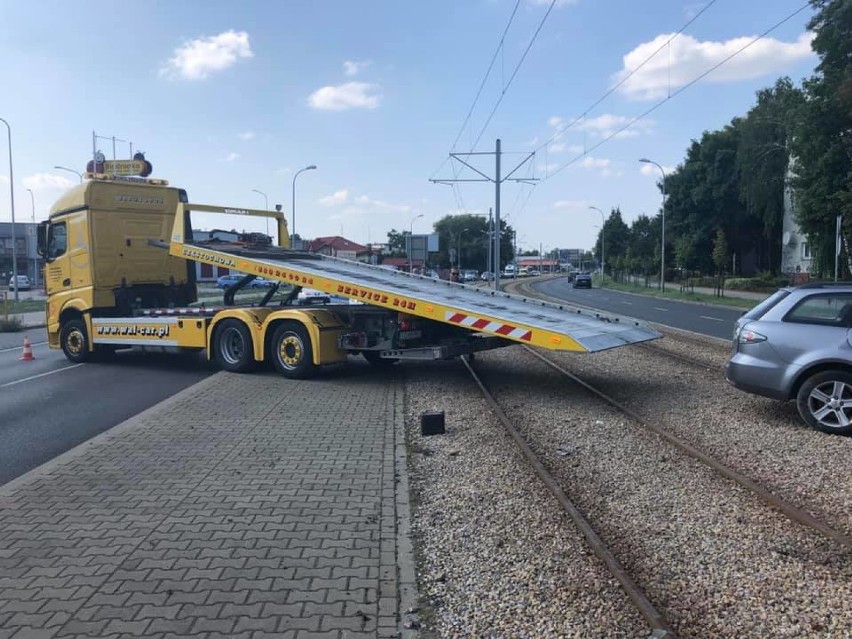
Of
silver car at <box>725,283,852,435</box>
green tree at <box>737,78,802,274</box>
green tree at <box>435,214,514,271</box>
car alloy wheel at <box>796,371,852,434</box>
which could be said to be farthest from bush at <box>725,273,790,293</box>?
green tree at <box>435,214,514,271</box>

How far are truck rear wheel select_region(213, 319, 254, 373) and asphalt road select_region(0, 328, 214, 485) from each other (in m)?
0.60

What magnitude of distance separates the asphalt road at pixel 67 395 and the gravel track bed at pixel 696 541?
522 centimetres

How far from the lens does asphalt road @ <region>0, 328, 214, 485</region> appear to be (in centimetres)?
816

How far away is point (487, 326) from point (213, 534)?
581cm

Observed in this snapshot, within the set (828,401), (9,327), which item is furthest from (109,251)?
(9,327)

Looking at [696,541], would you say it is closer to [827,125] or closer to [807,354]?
[807,354]

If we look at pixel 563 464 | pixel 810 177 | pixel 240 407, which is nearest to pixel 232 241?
pixel 240 407

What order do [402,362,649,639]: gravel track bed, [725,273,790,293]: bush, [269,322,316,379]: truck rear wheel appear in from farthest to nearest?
1. [725,273,790,293]: bush
2. [269,322,316,379]: truck rear wheel
3. [402,362,649,639]: gravel track bed

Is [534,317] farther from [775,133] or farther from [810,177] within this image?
[775,133]

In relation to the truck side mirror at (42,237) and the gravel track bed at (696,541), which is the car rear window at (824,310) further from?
the truck side mirror at (42,237)

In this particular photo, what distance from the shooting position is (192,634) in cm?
372

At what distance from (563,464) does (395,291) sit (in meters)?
5.12

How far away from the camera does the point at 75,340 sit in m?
15.1

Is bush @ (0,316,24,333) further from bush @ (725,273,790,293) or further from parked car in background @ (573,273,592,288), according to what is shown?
parked car in background @ (573,273,592,288)
